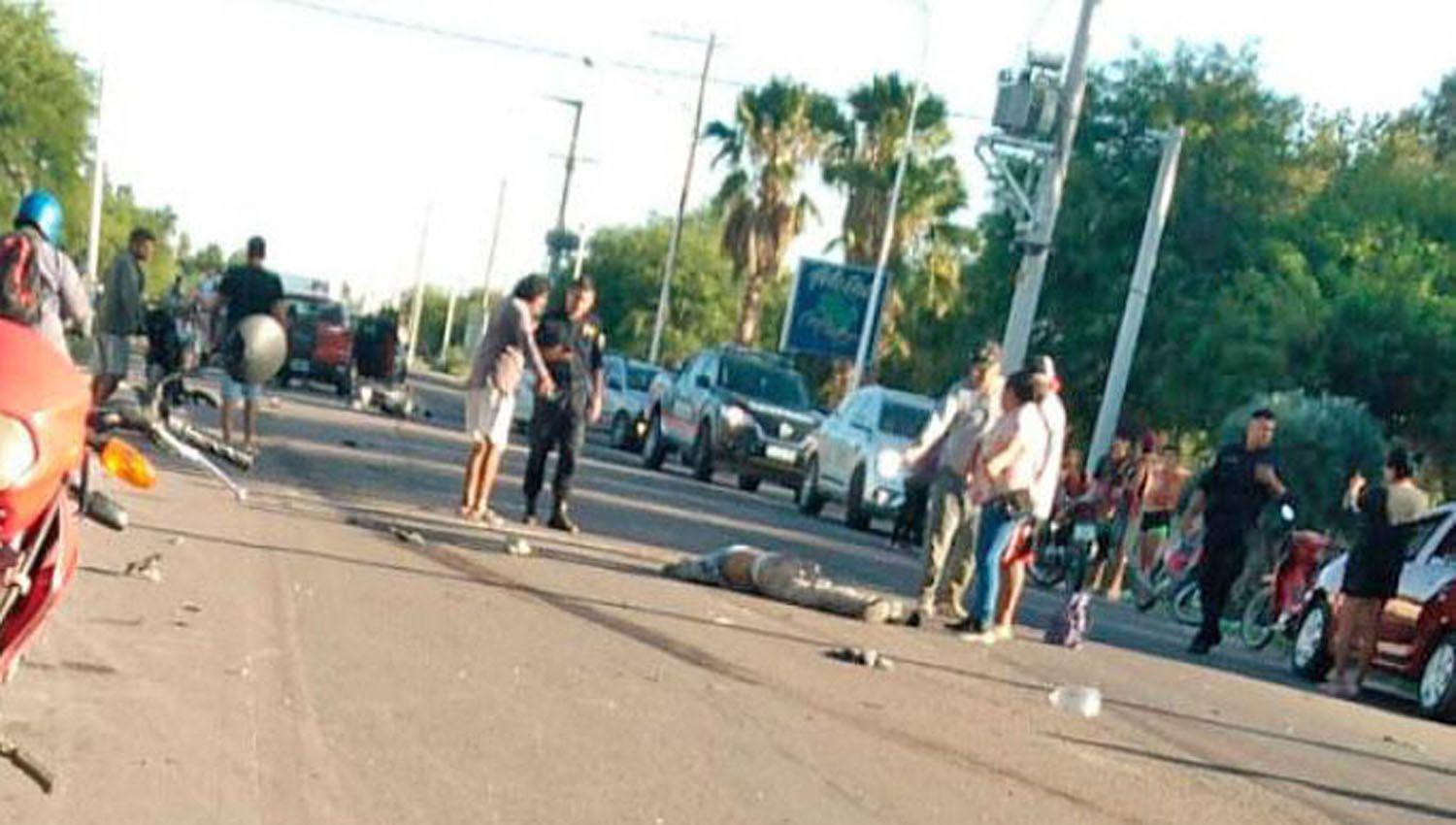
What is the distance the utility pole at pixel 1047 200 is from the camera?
108ft

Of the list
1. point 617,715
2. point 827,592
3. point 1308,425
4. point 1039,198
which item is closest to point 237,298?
point 827,592

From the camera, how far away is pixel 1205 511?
19922 mm

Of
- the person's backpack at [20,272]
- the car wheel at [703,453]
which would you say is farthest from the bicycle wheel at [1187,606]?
the person's backpack at [20,272]

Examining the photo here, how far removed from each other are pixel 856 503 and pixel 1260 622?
26.5 feet

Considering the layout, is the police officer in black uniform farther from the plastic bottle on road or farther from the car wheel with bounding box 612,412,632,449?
the car wheel with bounding box 612,412,632,449

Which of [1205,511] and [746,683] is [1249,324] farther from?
[746,683]

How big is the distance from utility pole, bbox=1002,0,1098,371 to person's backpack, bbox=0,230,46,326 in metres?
24.7

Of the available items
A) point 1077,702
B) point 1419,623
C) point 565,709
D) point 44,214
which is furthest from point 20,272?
point 1419,623

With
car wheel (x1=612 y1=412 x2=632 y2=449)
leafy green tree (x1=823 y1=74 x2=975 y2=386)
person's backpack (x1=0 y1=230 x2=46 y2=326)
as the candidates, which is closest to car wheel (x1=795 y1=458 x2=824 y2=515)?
car wheel (x1=612 y1=412 x2=632 y2=449)

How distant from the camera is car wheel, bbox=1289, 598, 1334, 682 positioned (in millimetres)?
19359

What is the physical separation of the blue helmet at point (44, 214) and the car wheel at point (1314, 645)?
12851 mm

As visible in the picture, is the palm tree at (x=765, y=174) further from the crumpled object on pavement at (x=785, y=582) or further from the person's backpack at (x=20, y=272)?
the person's backpack at (x=20, y=272)

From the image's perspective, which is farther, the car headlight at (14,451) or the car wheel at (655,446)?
the car wheel at (655,446)

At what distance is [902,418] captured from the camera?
31422 mm
